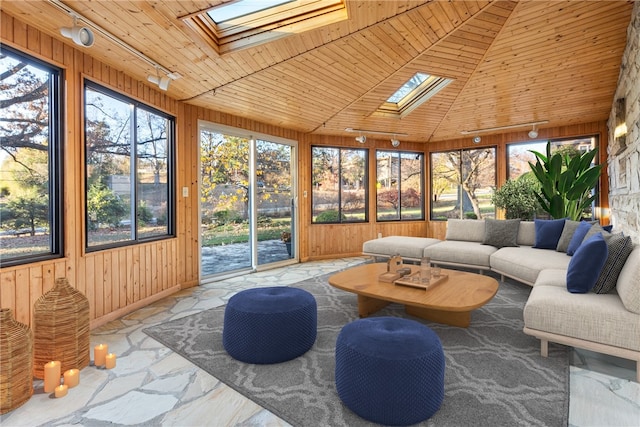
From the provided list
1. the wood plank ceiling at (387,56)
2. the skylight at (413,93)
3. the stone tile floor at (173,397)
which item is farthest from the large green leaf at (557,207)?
the stone tile floor at (173,397)

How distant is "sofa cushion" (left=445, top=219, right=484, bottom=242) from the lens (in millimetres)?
5414

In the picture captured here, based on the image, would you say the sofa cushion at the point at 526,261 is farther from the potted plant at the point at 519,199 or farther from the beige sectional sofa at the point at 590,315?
the potted plant at the point at 519,199

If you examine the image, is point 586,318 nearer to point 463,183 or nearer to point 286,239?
point 286,239

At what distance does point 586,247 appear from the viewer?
8.62ft

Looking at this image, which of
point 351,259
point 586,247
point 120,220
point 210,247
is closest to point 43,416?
point 120,220

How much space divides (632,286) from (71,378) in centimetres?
368

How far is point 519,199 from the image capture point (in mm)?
5668

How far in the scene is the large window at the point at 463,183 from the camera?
23.4 feet

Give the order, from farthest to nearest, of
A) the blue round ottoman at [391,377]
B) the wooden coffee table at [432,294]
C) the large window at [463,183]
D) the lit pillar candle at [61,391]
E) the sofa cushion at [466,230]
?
the large window at [463,183]
the sofa cushion at [466,230]
the wooden coffee table at [432,294]
the lit pillar candle at [61,391]
the blue round ottoman at [391,377]

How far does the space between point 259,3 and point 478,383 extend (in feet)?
11.4

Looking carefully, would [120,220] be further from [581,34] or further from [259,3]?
[581,34]

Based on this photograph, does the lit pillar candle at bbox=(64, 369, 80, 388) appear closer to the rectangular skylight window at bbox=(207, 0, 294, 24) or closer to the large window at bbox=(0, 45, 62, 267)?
the large window at bbox=(0, 45, 62, 267)

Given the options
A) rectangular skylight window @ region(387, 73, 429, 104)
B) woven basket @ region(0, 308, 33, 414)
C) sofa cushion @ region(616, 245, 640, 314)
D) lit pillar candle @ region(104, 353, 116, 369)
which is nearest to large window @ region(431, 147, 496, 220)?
rectangular skylight window @ region(387, 73, 429, 104)

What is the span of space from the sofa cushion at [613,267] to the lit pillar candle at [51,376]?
12.6 feet
